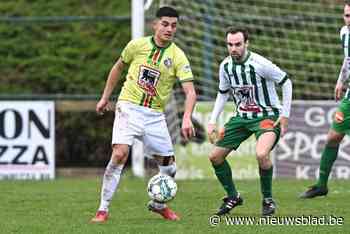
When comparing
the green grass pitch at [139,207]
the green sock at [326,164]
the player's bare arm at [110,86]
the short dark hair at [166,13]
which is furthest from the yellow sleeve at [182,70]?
the green sock at [326,164]

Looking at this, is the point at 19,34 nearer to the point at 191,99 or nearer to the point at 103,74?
the point at 103,74

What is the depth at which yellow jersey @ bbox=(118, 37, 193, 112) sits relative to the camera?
1048cm

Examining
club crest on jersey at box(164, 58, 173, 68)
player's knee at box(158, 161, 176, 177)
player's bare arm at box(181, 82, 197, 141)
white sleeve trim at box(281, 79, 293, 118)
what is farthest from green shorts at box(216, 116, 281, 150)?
club crest on jersey at box(164, 58, 173, 68)

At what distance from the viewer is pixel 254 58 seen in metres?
10.9

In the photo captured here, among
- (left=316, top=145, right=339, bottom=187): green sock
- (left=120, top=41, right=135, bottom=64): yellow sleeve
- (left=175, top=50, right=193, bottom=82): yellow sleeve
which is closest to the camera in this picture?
(left=175, top=50, right=193, bottom=82): yellow sleeve

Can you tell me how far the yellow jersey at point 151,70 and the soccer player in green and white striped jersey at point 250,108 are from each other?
57 centimetres

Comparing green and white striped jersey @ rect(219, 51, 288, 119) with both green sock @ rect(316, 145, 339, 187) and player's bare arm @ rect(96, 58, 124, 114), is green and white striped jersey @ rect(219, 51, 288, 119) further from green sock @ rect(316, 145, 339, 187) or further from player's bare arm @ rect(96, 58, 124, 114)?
green sock @ rect(316, 145, 339, 187)

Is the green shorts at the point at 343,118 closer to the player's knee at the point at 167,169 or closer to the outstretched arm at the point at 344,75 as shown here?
the outstretched arm at the point at 344,75

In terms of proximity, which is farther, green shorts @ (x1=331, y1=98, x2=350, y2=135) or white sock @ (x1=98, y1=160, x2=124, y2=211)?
green shorts @ (x1=331, y1=98, x2=350, y2=135)

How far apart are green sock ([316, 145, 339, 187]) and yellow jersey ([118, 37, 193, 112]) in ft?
8.83

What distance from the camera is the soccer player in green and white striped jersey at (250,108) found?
10695mm

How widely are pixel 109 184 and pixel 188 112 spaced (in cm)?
99

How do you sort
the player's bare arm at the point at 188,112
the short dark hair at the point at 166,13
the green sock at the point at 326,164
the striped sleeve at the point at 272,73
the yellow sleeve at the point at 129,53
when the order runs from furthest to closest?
the green sock at the point at 326,164, the striped sleeve at the point at 272,73, the yellow sleeve at the point at 129,53, the short dark hair at the point at 166,13, the player's bare arm at the point at 188,112

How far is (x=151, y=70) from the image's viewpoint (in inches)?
413
